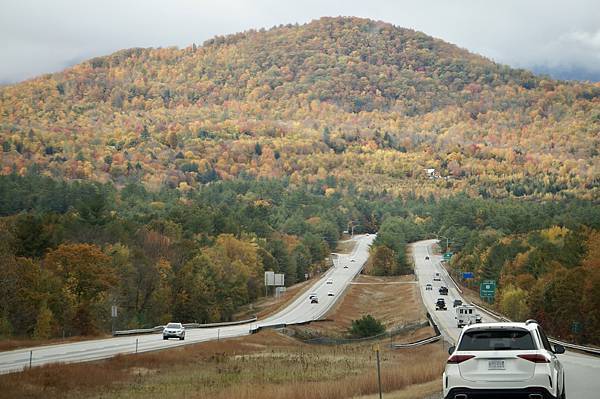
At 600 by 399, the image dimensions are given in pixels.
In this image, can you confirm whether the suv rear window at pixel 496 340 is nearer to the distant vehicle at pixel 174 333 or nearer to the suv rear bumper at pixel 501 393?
the suv rear bumper at pixel 501 393

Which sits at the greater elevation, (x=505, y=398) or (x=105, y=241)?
(x=105, y=241)

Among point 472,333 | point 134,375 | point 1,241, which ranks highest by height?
point 1,241

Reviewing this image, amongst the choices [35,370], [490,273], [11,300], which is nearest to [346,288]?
[490,273]

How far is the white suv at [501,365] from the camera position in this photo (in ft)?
58.9

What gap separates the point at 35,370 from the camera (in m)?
35.6

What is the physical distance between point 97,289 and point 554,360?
259 ft

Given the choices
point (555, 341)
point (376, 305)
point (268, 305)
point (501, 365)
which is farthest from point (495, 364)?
point (376, 305)

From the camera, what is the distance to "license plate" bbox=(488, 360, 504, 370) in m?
18.1

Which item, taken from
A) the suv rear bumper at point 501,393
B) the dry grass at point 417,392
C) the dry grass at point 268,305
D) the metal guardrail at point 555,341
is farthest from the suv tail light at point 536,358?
the dry grass at point 268,305

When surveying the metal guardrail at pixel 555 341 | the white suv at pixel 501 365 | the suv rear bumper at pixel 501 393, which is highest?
Answer: the white suv at pixel 501 365

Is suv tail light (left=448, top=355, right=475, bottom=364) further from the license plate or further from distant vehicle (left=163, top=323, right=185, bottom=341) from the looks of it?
distant vehicle (left=163, top=323, right=185, bottom=341)

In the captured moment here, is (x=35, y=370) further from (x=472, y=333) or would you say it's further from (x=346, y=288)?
(x=346, y=288)

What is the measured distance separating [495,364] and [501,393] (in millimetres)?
572

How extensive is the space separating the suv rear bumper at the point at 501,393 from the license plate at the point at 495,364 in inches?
16.9
